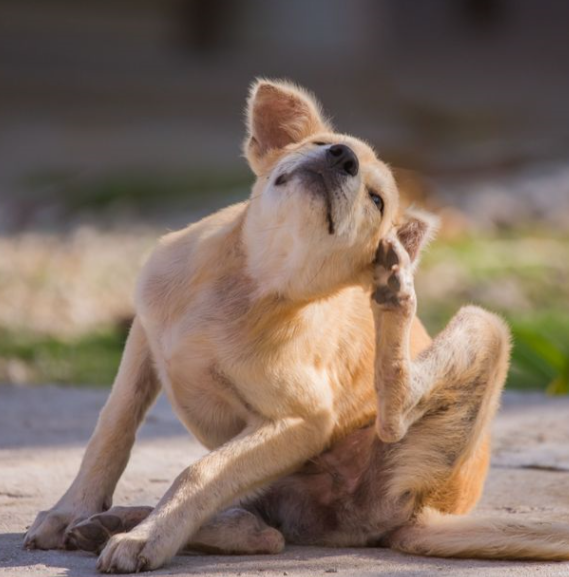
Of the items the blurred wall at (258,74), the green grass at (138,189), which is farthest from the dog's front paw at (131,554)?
the blurred wall at (258,74)

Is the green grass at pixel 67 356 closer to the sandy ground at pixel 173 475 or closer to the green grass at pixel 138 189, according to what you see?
the sandy ground at pixel 173 475

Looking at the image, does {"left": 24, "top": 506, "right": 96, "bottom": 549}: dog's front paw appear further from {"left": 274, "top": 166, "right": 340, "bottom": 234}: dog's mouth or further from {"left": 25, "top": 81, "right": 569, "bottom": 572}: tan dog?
{"left": 274, "top": 166, "right": 340, "bottom": 234}: dog's mouth

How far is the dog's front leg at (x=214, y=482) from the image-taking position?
3.86m

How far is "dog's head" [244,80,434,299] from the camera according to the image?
13.6 ft

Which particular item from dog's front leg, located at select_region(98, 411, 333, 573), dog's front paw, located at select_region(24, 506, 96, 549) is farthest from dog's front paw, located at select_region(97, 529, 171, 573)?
dog's front paw, located at select_region(24, 506, 96, 549)

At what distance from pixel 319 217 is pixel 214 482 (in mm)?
856

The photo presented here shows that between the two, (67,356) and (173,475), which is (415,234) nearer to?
(173,475)

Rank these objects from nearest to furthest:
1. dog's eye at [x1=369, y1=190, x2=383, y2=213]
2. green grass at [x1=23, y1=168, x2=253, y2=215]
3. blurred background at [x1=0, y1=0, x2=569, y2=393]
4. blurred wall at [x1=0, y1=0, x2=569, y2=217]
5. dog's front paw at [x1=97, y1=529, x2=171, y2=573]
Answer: dog's front paw at [x1=97, y1=529, x2=171, y2=573]
dog's eye at [x1=369, y1=190, x2=383, y2=213]
blurred background at [x1=0, y1=0, x2=569, y2=393]
green grass at [x1=23, y1=168, x2=253, y2=215]
blurred wall at [x1=0, y1=0, x2=569, y2=217]

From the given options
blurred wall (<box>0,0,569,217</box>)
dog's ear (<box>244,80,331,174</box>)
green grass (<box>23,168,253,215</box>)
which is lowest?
dog's ear (<box>244,80,331,174</box>)

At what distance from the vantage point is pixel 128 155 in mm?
14680

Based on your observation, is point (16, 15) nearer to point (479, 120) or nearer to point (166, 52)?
point (166, 52)

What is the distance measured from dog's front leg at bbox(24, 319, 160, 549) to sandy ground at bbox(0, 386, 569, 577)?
102mm

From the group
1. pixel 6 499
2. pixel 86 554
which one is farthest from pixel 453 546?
pixel 6 499

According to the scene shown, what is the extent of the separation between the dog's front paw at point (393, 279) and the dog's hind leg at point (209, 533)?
2.61ft
